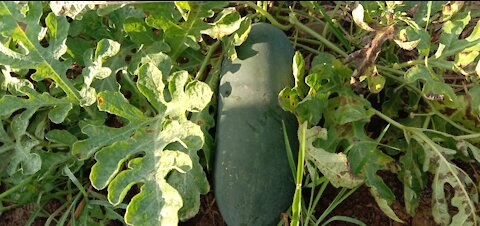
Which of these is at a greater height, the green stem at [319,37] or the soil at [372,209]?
the green stem at [319,37]

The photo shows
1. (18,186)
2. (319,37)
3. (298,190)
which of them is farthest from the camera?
(319,37)

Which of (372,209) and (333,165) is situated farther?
(372,209)

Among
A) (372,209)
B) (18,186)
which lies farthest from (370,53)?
(18,186)

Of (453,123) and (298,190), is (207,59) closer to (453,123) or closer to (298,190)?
(298,190)

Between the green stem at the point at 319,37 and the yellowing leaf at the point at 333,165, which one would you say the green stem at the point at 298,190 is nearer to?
the yellowing leaf at the point at 333,165

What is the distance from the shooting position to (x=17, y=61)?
173 centimetres

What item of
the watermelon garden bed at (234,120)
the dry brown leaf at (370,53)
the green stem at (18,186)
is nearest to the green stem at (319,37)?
the watermelon garden bed at (234,120)

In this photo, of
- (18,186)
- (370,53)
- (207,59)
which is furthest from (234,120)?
(18,186)

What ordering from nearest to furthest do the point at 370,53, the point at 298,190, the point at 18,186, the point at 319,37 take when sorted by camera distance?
1. the point at 298,190
2. the point at 370,53
3. the point at 18,186
4. the point at 319,37

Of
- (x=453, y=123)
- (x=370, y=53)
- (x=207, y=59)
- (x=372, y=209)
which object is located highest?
(x=370, y=53)

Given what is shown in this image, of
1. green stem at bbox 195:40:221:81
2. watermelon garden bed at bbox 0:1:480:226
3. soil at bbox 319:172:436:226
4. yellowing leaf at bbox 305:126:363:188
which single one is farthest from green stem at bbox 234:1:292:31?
soil at bbox 319:172:436:226

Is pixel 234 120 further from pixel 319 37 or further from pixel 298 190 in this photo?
pixel 319 37

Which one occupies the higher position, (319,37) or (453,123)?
(319,37)

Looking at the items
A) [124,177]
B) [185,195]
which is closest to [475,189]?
[185,195]
